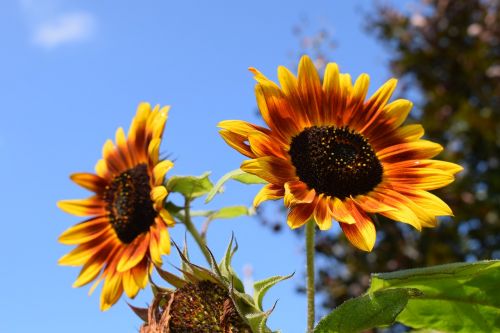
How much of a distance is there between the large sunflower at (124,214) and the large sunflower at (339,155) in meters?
0.42

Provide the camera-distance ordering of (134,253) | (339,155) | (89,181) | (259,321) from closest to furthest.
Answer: (259,321)
(339,155)
(134,253)
(89,181)

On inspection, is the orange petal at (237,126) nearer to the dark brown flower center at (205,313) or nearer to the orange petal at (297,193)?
the orange petal at (297,193)

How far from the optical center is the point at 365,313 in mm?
1686

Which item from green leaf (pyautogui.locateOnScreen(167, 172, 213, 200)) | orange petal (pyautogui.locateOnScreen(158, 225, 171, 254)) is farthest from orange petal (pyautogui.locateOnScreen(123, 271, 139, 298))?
green leaf (pyautogui.locateOnScreen(167, 172, 213, 200))

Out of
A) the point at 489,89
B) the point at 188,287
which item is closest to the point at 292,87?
the point at 188,287

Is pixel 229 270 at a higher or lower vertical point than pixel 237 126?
lower

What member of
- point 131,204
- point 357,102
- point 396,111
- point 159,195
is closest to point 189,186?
point 159,195

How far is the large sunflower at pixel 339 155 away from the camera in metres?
1.82

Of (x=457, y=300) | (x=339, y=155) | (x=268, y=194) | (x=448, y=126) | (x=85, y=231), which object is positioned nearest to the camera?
(x=268, y=194)

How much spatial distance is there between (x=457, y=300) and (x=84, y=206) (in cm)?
139

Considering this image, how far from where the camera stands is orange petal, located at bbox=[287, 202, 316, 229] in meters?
1.74

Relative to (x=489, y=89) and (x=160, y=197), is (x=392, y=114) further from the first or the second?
(x=489, y=89)

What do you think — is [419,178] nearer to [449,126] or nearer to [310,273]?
[310,273]

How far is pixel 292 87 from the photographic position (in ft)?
6.74
